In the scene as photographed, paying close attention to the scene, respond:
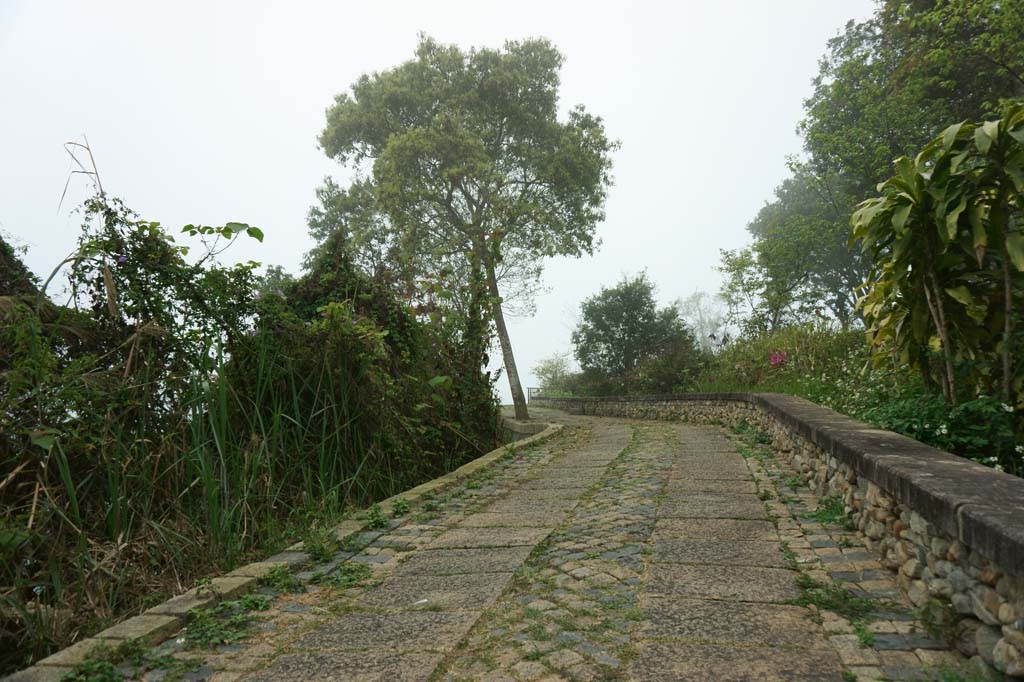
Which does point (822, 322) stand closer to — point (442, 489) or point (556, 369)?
point (442, 489)

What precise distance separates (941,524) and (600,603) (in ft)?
4.28

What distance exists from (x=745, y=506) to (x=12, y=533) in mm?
4047

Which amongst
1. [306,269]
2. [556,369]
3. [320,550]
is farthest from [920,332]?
[556,369]

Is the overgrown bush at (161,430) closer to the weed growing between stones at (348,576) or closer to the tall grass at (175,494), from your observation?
the tall grass at (175,494)

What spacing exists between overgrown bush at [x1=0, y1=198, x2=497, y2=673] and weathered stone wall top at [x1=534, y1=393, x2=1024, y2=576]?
123 inches

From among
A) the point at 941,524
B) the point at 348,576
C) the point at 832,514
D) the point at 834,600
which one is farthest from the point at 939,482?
the point at 348,576

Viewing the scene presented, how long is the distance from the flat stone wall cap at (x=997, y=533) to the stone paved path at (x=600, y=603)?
0.40m

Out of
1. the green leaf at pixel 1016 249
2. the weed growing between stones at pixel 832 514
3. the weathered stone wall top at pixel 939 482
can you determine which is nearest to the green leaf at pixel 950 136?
the green leaf at pixel 1016 249

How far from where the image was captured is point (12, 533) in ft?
9.33

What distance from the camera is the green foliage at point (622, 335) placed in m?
19.2

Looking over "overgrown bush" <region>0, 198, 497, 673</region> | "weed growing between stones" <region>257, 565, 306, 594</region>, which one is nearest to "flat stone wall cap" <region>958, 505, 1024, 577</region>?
"weed growing between stones" <region>257, 565, 306, 594</region>

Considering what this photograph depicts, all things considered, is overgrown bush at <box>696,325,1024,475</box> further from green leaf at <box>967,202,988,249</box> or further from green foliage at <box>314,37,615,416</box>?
green foliage at <box>314,37,615,416</box>

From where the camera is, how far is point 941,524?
2398 millimetres

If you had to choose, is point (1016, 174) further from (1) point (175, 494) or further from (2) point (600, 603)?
(1) point (175, 494)
